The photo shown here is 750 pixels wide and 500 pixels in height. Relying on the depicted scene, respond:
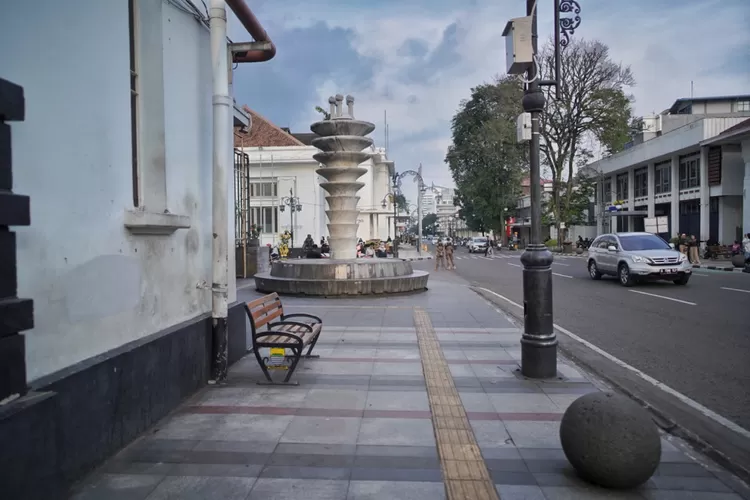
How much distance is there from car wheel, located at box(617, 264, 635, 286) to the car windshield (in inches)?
31.2

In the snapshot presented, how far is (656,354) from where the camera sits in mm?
8367

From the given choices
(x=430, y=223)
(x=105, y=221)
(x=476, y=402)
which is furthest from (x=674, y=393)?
(x=430, y=223)

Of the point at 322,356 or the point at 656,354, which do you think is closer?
the point at 322,356

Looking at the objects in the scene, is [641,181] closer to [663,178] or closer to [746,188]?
[663,178]

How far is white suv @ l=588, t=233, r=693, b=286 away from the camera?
17.6 metres

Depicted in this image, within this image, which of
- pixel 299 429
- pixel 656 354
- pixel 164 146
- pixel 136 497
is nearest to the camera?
pixel 136 497

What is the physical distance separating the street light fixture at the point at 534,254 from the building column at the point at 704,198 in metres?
33.6

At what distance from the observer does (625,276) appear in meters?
18.4

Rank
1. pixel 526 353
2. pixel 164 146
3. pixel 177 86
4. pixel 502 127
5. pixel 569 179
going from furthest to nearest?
1. pixel 569 179
2. pixel 502 127
3. pixel 526 353
4. pixel 177 86
5. pixel 164 146

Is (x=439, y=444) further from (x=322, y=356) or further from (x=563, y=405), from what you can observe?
(x=322, y=356)

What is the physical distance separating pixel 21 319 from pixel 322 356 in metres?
4.98

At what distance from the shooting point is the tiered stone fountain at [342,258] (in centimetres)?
1543

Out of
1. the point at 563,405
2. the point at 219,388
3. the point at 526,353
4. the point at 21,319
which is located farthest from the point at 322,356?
the point at 21,319

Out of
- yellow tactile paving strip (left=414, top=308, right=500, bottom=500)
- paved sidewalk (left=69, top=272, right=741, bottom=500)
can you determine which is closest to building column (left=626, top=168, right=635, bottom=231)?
paved sidewalk (left=69, top=272, right=741, bottom=500)
